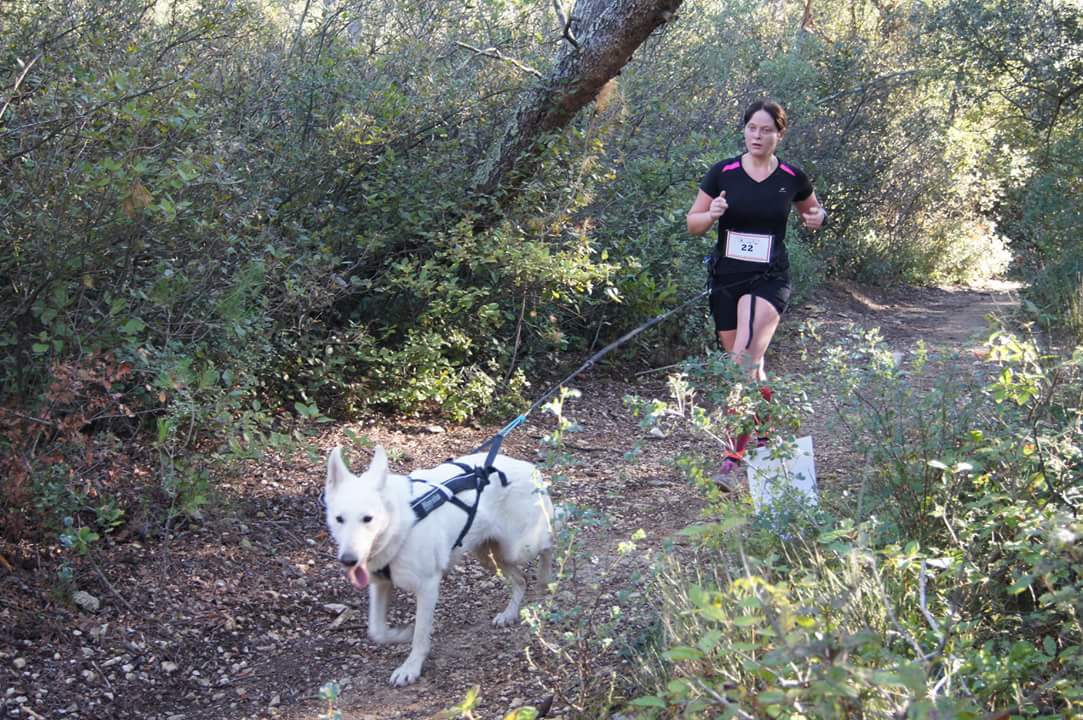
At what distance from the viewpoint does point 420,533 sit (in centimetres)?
413

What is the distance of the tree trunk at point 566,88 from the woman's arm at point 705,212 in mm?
2258

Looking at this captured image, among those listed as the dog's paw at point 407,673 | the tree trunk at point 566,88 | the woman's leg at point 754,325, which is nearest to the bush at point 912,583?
the woman's leg at point 754,325

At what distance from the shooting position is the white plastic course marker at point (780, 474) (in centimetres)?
413

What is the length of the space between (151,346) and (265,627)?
5.00ft

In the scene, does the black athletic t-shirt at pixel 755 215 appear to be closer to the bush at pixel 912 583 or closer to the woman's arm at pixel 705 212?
the woman's arm at pixel 705 212

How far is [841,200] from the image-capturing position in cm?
1487

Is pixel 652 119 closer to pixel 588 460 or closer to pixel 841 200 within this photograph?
pixel 588 460

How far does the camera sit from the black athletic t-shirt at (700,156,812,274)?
564cm

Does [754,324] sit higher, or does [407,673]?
[754,324]

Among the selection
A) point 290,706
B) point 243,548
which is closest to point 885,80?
point 243,548

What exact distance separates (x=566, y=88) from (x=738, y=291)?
2.80 meters

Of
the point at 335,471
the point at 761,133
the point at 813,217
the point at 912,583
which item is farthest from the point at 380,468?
the point at 813,217

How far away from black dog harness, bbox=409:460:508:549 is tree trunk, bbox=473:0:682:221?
353 cm

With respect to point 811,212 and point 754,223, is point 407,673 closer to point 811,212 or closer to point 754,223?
point 754,223
